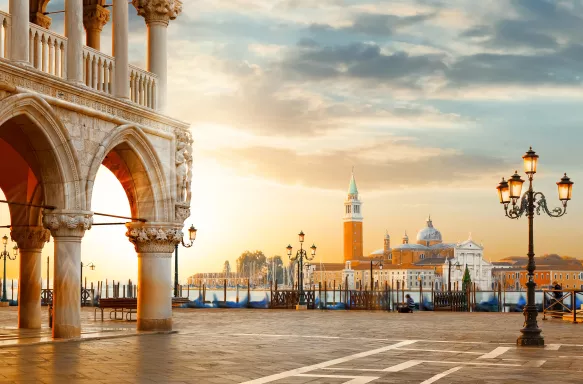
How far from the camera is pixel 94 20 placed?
2116cm

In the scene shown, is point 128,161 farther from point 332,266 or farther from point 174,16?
point 332,266

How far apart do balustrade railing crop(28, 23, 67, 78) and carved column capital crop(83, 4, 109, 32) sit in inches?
170

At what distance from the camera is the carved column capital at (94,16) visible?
69.5 ft

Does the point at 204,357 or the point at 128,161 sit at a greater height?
the point at 128,161

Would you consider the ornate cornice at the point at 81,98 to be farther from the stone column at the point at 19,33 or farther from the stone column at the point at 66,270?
the stone column at the point at 66,270

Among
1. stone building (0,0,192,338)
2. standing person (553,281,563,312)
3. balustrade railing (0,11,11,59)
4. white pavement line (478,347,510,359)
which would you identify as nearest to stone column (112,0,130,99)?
stone building (0,0,192,338)

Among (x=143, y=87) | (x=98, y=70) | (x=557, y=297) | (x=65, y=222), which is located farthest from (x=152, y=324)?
(x=557, y=297)

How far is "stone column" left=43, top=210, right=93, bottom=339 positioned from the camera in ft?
55.2

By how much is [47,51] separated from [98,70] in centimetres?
178

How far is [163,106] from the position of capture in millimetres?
19984

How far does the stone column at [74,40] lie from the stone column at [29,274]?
479 cm

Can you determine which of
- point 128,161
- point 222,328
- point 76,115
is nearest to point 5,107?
point 76,115

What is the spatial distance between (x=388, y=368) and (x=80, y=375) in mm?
4138

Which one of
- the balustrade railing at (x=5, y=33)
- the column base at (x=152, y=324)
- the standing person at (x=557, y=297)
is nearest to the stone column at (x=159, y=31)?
the column base at (x=152, y=324)
